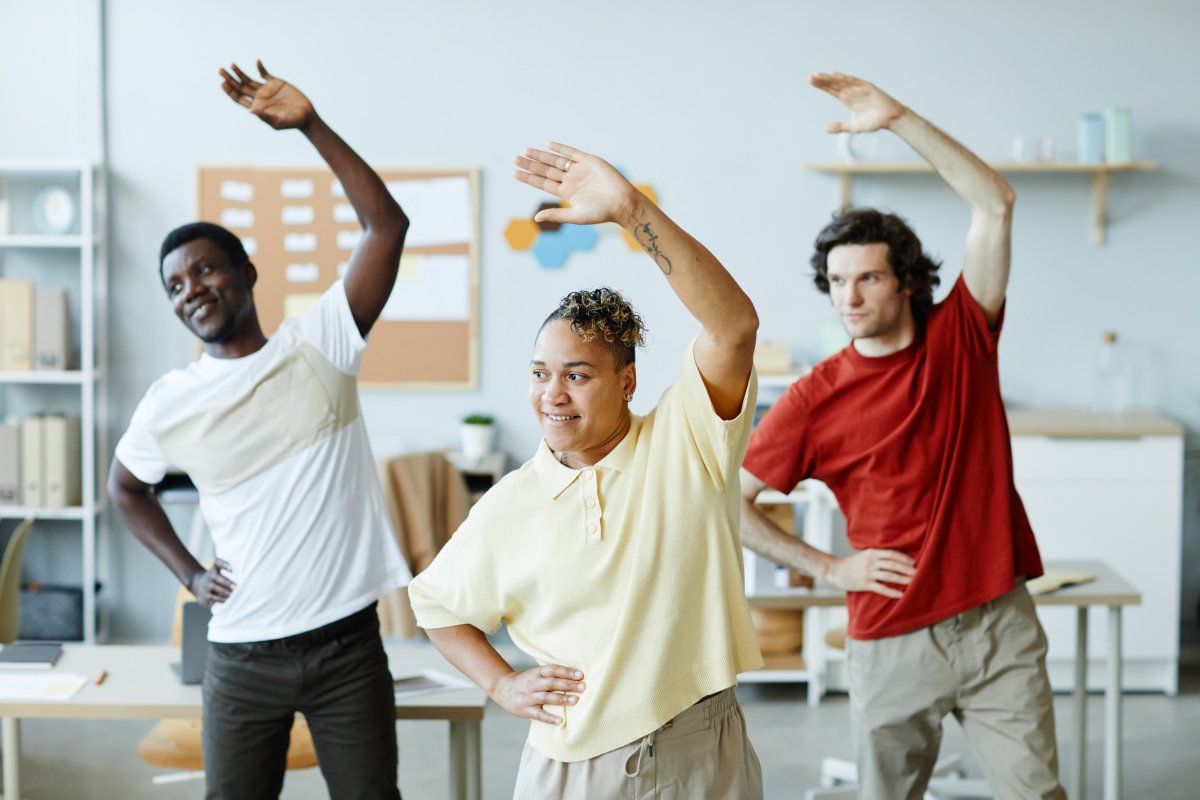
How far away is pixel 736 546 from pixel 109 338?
413 centimetres

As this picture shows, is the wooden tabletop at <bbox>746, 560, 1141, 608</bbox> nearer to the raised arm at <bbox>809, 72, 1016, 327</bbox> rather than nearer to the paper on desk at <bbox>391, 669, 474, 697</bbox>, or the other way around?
the paper on desk at <bbox>391, 669, 474, 697</bbox>

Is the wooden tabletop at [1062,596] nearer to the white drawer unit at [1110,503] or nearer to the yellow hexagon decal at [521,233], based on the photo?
the white drawer unit at [1110,503]

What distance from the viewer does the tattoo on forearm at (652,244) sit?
66.1 inches

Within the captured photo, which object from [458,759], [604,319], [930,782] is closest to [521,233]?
[930,782]

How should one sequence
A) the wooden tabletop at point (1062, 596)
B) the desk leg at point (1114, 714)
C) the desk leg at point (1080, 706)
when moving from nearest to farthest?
the wooden tabletop at point (1062, 596) < the desk leg at point (1114, 714) < the desk leg at point (1080, 706)

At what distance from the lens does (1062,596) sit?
3.28 meters

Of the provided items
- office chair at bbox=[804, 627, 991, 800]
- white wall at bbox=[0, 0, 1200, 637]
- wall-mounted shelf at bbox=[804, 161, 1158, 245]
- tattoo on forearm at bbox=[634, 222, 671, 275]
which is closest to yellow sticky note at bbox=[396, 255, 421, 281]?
white wall at bbox=[0, 0, 1200, 637]

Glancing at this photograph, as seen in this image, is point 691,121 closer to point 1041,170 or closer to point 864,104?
point 1041,170

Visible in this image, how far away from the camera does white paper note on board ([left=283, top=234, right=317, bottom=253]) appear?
523cm

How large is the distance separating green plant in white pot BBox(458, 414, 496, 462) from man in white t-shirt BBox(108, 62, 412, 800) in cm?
253

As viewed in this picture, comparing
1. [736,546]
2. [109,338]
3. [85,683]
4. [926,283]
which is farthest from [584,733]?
[109,338]

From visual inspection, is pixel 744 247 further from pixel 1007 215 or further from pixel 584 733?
pixel 584 733

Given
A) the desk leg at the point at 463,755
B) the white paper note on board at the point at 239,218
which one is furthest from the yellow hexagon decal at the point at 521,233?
the desk leg at the point at 463,755

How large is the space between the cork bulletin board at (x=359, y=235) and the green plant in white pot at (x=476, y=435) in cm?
23
